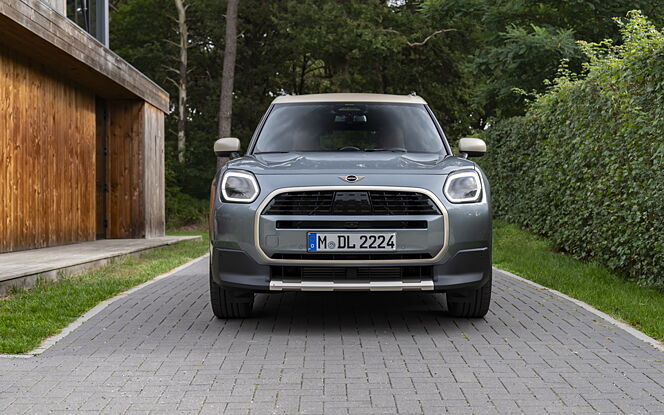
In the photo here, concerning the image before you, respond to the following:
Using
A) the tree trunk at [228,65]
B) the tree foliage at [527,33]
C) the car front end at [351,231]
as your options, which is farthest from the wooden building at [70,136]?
the tree trunk at [228,65]

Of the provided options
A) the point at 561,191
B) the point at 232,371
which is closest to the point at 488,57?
the point at 561,191

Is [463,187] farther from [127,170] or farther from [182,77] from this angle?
[182,77]

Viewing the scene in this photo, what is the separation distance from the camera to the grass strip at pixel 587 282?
683 cm

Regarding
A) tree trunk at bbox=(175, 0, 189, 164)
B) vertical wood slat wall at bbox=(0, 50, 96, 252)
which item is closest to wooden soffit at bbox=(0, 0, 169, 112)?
vertical wood slat wall at bbox=(0, 50, 96, 252)

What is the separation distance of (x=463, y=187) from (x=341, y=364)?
74.6 inches

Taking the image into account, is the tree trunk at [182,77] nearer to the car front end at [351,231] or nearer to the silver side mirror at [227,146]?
the silver side mirror at [227,146]

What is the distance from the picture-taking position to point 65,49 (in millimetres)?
12047

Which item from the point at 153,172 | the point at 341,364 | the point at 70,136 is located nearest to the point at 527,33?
the point at 153,172

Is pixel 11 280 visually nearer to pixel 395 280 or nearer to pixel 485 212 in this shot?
pixel 395 280

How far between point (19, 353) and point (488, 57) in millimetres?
16858

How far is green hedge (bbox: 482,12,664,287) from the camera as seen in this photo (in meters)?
7.96

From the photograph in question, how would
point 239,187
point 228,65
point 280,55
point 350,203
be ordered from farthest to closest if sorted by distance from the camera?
point 280,55 < point 228,65 < point 239,187 < point 350,203

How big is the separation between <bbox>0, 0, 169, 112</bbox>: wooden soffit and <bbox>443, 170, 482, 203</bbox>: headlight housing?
21.2 ft

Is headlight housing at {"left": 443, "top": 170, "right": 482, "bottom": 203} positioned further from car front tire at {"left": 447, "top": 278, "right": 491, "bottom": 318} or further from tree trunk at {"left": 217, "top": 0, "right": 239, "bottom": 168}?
tree trunk at {"left": 217, "top": 0, "right": 239, "bottom": 168}
